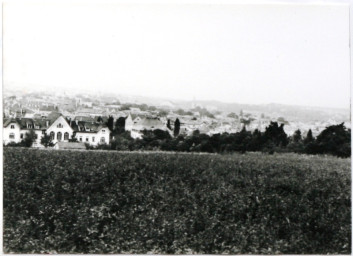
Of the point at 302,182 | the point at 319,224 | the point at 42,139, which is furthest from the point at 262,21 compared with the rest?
the point at 42,139

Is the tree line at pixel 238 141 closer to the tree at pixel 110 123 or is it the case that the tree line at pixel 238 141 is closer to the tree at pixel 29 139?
the tree at pixel 110 123

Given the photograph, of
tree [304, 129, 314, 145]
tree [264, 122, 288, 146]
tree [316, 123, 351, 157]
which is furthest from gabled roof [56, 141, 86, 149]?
tree [316, 123, 351, 157]

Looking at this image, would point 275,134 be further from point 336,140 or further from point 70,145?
point 70,145

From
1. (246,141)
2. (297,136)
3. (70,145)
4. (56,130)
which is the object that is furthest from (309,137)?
(56,130)

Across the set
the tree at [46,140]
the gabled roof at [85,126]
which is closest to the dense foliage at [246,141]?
the gabled roof at [85,126]

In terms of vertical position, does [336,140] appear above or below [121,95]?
below

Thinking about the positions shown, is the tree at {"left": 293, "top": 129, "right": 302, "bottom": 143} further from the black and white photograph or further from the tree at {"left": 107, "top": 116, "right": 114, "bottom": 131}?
the tree at {"left": 107, "top": 116, "right": 114, "bottom": 131}

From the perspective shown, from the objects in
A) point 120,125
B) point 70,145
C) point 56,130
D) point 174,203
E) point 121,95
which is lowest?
point 174,203
